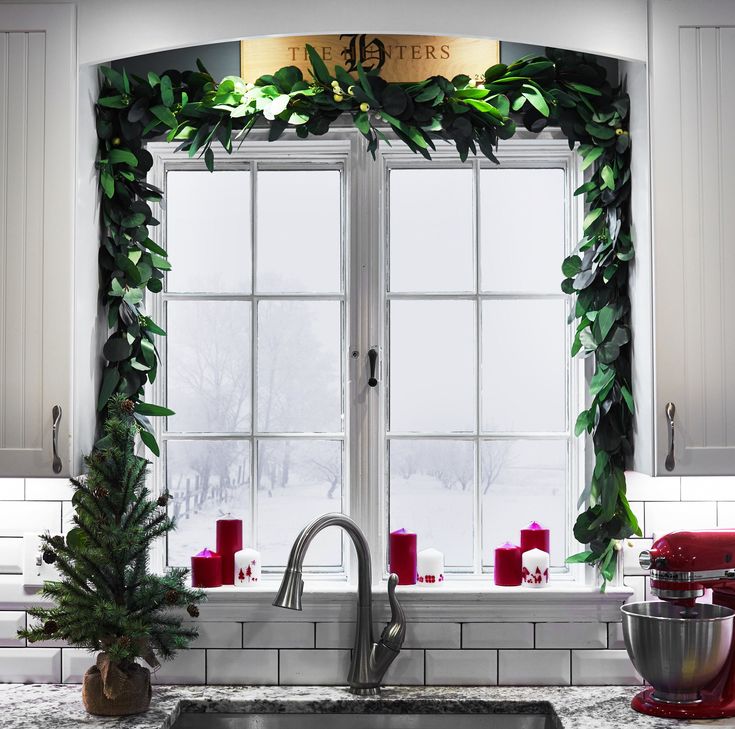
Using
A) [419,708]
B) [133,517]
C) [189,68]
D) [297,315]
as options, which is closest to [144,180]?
[189,68]

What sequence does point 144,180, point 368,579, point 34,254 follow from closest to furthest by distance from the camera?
point 34,254 < point 368,579 < point 144,180

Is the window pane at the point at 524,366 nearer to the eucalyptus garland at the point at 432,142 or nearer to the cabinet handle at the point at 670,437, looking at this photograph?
the eucalyptus garland at the point at 432,142

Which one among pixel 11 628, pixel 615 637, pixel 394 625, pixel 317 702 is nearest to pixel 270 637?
pixel 317 702

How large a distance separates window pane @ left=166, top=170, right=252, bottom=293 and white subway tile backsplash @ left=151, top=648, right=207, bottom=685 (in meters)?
0.98

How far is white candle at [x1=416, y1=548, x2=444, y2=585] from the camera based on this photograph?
2387mm

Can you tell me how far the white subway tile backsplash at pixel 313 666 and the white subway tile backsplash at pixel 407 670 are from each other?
115mm

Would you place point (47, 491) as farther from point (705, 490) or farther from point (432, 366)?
point (705, 490)

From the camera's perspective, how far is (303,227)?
8.25 ft

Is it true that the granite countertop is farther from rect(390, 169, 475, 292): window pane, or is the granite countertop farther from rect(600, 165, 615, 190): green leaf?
rect(600, 165, 615, 190): green leaf

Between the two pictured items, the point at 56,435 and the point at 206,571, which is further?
the point at 206,571

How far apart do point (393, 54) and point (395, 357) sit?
2.65ft

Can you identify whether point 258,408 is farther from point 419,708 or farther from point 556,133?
point 556,133

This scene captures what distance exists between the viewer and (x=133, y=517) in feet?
6.88

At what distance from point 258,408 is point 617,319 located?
990 mm
